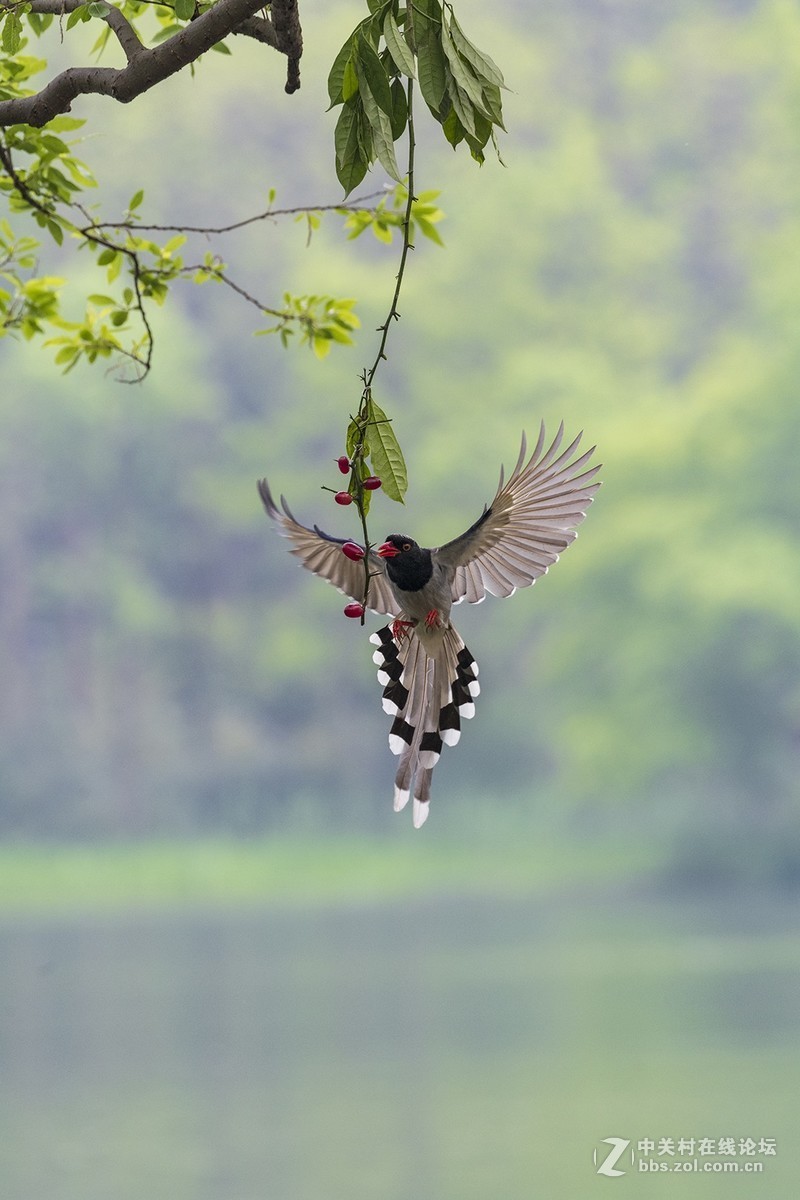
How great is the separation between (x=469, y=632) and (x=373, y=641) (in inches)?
154

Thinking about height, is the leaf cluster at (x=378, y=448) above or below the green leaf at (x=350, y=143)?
below

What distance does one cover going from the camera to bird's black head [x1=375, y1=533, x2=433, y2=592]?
83cm

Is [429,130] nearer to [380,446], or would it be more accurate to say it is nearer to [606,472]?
[606,472]

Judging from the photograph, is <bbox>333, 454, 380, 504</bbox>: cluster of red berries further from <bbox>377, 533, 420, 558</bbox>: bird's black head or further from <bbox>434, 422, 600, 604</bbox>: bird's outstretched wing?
<bbox>434, 422, 600, 604</bbox>: bird's outstretched wing

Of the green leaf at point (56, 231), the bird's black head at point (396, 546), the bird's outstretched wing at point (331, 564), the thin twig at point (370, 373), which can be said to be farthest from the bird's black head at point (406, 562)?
the green leaf at point (56, 231)

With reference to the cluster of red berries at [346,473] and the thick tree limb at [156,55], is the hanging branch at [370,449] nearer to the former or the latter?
the cluster of red berries at [346,473]

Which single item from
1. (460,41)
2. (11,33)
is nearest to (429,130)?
(11,33)

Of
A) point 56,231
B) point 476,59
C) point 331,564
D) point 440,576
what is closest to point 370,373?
point 476,59

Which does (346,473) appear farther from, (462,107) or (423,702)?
(423,702)

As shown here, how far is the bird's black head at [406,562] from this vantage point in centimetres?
83

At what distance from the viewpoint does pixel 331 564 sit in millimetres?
1081

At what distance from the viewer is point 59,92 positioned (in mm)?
905

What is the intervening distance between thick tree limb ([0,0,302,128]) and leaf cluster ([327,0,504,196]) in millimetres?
184

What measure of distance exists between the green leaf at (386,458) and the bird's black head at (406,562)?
0.67ft
